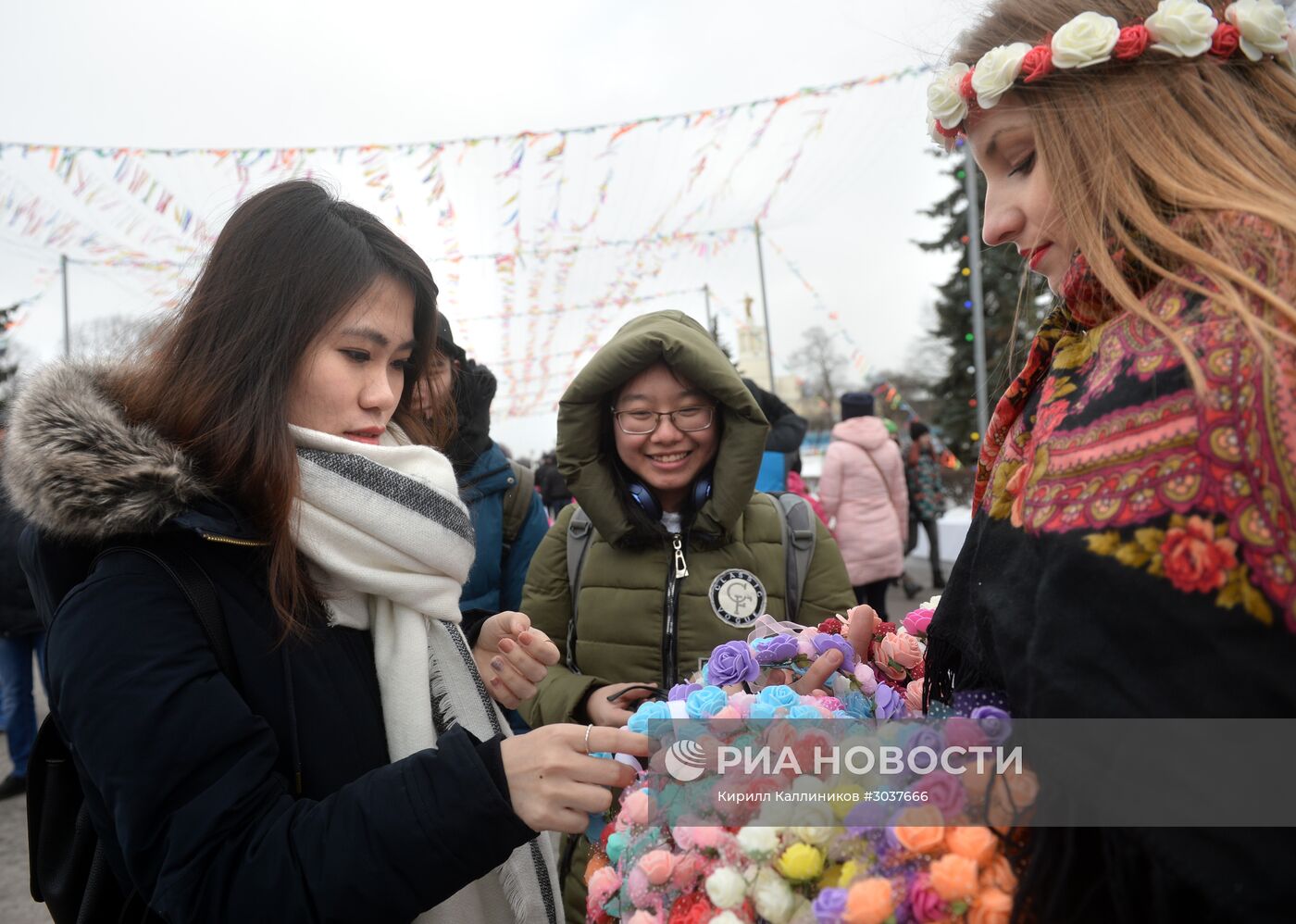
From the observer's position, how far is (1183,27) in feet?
3.13

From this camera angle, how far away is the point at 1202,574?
0.70 metres

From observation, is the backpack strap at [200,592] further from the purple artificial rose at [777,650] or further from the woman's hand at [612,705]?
the purple artificial rose at [777,650]

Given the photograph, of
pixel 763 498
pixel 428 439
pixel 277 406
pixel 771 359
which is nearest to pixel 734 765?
pixel 277 406

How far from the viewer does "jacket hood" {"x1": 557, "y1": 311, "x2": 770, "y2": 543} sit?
2.35 metres

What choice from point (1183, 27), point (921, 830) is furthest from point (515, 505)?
point (1183, 27)

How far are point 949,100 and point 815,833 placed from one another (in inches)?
40.2

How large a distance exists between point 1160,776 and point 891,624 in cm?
91

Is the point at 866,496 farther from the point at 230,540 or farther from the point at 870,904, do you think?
the point at 870,904

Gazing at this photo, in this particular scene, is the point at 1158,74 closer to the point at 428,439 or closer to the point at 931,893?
the point at 931,893

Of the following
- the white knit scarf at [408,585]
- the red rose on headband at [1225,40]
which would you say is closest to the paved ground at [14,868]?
the white knit scarf at [408,585]

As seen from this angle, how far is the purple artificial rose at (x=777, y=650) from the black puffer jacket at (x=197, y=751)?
51 centimetres

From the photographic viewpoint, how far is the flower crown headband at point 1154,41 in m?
0.96

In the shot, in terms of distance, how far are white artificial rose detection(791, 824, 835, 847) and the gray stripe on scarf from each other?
0.97 m

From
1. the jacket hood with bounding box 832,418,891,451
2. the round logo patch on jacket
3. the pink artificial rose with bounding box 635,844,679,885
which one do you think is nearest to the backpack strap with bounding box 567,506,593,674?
the round logo patch on jacket
